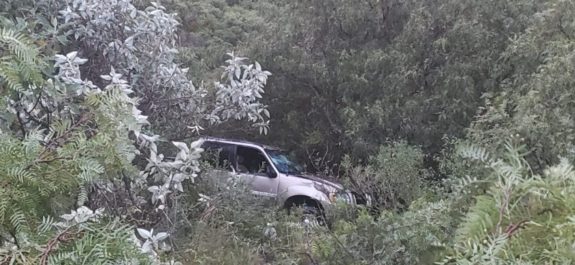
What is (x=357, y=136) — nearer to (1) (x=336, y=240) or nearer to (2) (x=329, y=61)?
(2) (x=329, y=61)

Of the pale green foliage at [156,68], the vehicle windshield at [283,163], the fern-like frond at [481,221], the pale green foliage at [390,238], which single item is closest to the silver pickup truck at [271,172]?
the vehicle windshield at [283,163]

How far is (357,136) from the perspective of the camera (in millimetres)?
10609

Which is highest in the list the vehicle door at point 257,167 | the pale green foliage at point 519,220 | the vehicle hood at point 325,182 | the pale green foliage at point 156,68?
the pale green foliage at point 519,220

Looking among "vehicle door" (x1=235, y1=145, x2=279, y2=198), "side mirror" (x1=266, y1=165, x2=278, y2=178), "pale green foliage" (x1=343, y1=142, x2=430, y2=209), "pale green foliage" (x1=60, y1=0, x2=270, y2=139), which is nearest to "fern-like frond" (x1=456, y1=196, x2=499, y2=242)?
"pale green foliage" (x1=60, y1=0, x2=270, y2=139)

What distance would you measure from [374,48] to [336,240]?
6094 mm

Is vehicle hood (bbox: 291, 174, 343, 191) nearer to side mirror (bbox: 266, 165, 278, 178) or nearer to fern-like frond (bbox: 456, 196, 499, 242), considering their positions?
side mirror (bbox: 266, 165, 278, 178)

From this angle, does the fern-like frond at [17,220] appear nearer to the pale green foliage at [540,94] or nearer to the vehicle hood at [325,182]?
the pale green foliage at [540,94]

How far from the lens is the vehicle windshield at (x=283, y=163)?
9.97m

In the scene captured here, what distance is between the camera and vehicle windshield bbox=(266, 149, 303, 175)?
997 cm

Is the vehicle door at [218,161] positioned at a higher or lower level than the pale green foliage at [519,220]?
lower

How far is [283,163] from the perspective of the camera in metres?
10.2

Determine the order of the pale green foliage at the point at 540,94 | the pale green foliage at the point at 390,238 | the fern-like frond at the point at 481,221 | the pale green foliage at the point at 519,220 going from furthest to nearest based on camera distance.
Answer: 1. the pale green foliage at the point at 540,94
2. the pale green foliage at the point at 390,238
3. the fern-like frond at the point at 481,221
4. the pale green foliage at the point at 519,220

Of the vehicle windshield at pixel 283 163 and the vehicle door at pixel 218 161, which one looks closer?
the vehicle door at pixel 218 161

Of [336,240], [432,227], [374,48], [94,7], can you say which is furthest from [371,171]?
[374,48]
